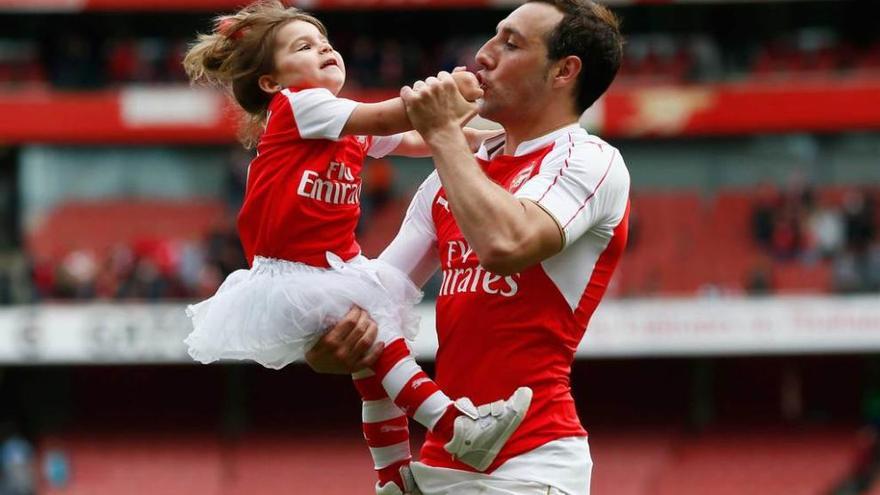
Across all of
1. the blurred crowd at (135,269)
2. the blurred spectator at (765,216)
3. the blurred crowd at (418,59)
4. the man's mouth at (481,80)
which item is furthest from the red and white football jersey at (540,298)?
the blurred crowd at (418,59)

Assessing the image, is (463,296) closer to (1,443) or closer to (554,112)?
(554,112)

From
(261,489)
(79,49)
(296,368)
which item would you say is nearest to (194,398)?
(296,368)

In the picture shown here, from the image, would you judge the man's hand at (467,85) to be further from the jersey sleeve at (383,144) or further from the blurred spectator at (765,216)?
the blurred spectator at (765,216)

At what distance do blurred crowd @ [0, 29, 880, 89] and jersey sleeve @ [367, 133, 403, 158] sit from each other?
17940 millimetres

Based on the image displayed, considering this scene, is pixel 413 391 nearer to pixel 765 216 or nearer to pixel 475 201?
pixel 475 201

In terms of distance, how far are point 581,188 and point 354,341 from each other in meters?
0.80

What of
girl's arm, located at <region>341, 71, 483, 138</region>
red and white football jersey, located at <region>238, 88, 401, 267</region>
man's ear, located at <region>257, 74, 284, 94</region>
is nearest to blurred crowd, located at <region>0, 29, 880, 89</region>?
man's ear, located at <region>257, 74, 284, 94</region>

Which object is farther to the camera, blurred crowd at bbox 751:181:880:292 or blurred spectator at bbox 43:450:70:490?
blurred crowd at bbox 751:181:880:292

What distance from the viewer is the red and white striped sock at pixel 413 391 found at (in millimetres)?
4531

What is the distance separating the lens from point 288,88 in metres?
4.95

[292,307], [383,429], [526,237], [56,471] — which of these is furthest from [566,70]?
[56,471]

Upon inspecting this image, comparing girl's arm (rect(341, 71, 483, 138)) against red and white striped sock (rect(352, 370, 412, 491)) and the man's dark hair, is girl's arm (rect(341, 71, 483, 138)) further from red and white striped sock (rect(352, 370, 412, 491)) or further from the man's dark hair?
red and white striped sock (rect(352, 370, 412, 491))

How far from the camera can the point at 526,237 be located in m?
4.26

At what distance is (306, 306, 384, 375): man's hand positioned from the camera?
4680mm
